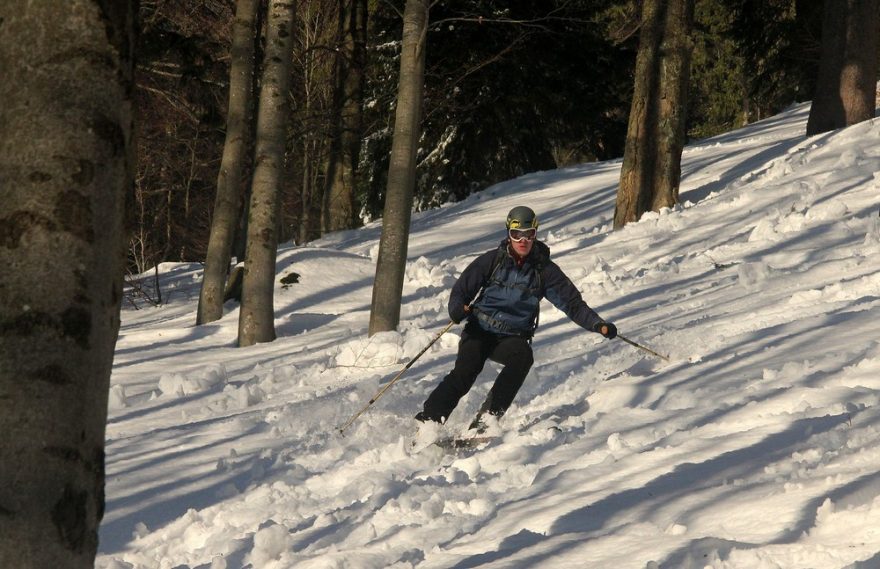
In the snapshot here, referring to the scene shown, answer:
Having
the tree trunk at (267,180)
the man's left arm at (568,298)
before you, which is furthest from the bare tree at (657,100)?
the man's left arm at (568,298)

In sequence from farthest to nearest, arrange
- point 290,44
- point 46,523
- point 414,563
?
point 290,44
point 414,563
point 46,523

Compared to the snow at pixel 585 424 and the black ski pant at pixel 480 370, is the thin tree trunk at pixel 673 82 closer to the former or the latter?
the snow at pixel 585 424

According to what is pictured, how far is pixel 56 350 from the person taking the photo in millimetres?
2557

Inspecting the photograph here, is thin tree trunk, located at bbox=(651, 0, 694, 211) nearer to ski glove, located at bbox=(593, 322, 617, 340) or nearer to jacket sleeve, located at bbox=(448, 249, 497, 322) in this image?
ski glove, located at bbox=(593, 322, 617, 340)

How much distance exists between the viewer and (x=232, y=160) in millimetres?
14469

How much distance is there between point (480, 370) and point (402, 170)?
4.01 meters

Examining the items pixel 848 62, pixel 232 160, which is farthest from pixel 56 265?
pixel 848 62

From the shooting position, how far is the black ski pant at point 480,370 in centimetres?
738

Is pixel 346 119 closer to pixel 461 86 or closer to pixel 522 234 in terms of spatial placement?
pixel 461 86

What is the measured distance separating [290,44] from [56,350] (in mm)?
10330

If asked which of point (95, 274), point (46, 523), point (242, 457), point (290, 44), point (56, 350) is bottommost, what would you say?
point (242, 457)

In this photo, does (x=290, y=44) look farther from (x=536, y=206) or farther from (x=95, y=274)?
(x=95, y=274)

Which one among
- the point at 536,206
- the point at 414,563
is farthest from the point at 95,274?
the point at 536,206

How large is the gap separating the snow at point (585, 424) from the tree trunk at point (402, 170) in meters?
0.51
